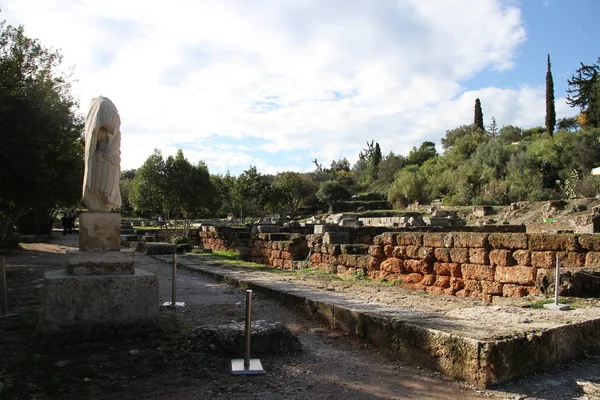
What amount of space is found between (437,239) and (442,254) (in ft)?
Result: 1.05

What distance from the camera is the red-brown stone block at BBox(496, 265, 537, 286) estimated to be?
8172 millimetres

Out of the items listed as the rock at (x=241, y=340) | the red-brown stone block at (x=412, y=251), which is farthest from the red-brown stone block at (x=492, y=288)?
the rock at (x=241, y=340)

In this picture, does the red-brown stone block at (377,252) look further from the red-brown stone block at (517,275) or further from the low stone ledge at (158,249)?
the low stone ledge at (158,249)

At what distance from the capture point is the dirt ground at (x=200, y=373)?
12.4ft

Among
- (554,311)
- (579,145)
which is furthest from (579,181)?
(554,311)

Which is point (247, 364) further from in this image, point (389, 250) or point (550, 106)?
point (550, 106)

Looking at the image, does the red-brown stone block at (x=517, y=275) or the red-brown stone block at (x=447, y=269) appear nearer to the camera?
the red-brown stone block at (x=517, y=275)

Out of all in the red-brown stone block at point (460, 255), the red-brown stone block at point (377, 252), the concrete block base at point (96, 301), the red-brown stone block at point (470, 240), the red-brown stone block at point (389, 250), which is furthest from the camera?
the red-brown stone block at point (377, 252)

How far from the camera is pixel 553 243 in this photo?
26.5 feet

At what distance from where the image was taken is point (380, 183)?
2992 inches

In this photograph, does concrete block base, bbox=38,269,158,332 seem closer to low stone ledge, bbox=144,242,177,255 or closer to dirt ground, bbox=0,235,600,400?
dirt ground, bbox=0,235,600,400

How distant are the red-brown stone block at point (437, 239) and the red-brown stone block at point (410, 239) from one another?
0.15 meters

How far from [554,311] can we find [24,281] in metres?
9.37

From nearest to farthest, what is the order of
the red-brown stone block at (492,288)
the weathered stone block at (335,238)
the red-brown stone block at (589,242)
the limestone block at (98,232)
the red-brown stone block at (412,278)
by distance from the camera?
1. the limestone block at (98,232)
2. the red-brown stone block at (589,242)
3. the red-brown stone block at (492,288)
4. the red-brown stone block at (412,278)
5. the weathered stone block at (335,238)
